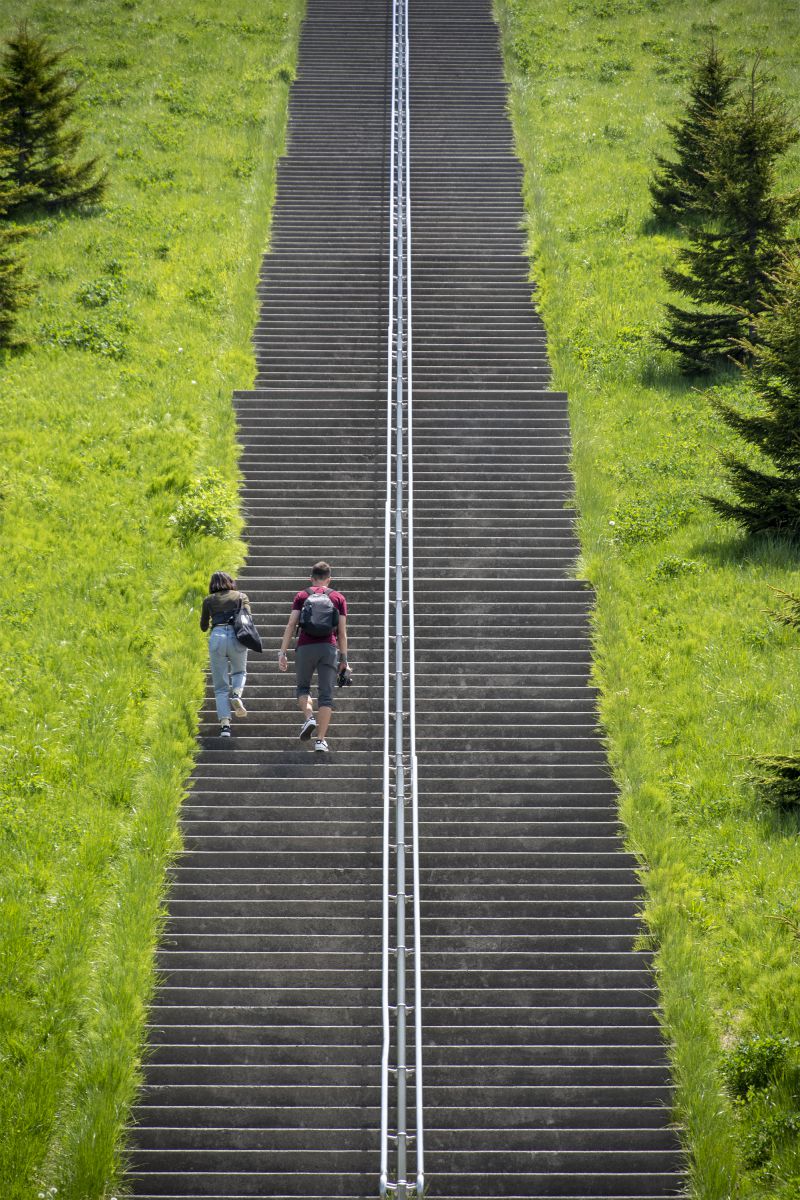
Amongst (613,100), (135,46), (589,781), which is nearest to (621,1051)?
(589,781)

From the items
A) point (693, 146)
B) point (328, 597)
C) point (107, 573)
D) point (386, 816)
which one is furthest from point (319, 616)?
point (693, 146)

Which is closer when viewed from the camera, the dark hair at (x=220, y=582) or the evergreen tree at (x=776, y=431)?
the dark hair at (x=220, y=582)

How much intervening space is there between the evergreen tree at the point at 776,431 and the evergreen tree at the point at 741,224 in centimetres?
325

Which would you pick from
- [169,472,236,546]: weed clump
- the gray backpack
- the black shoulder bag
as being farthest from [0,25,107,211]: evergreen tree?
the gray backpack

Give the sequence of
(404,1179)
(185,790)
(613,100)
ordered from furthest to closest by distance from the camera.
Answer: (613,100), (185,790), (404,1179)

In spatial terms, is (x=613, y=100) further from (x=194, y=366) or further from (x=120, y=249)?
(x=194, y=366)

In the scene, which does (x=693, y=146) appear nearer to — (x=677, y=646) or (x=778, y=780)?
(x=677, y=646)

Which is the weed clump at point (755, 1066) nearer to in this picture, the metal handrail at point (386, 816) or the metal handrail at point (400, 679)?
the metal handrail at point (400, 679)

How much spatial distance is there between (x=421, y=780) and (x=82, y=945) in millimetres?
3436

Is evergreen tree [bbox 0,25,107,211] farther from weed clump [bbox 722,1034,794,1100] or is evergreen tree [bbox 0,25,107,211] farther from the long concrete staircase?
weed clump [bbox 722,1034,794,1100]

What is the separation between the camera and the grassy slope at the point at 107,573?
338 inches

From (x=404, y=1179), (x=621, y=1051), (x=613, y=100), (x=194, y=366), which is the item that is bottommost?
(x=404, y=1179)

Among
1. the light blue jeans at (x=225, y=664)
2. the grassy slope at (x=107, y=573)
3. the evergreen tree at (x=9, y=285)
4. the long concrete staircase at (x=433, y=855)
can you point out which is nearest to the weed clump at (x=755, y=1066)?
the long concrete staircase at (x=433, y=855)

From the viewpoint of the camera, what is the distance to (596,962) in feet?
31.2
